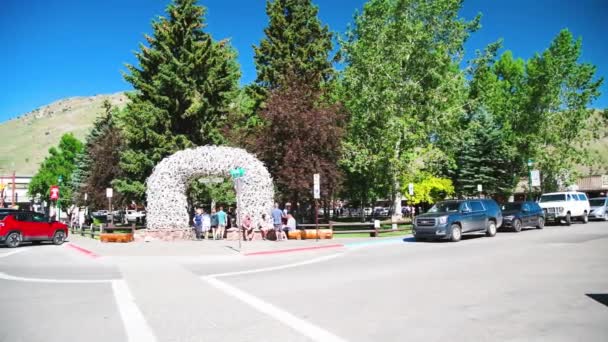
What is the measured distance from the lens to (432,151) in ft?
109

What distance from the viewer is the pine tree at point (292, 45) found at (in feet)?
145

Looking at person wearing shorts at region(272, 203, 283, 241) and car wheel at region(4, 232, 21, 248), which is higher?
person wearing shorts at region(272, 203, 283, 241)

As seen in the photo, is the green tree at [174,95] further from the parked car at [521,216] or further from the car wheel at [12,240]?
the parked car at [521,216]

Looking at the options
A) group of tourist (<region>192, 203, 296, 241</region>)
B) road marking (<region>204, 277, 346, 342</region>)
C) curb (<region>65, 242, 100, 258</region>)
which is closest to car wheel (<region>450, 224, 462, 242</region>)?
group of tourist (<region>192, 203, 296, 241</region>)

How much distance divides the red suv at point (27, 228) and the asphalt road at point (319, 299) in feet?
27.1

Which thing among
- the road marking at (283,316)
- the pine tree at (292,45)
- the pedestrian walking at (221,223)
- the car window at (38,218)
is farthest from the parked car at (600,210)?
the car window at (38,218)

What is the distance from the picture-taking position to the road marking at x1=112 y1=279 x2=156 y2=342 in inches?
253

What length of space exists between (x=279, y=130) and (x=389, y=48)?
425 inches

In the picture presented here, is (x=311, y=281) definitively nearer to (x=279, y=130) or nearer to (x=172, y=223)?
(x=172, y=223)

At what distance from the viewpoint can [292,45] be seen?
4525cm

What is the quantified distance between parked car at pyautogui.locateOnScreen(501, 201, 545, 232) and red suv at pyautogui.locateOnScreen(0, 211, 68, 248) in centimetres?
2500

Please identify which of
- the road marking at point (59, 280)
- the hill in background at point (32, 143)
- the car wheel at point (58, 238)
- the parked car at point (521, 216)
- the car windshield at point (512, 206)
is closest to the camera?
the road marking at point (59, 280)

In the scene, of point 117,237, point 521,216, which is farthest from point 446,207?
point 117,237

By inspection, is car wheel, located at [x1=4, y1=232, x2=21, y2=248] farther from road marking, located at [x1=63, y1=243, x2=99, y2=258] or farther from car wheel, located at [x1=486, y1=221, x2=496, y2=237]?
car wheel, located at [x1=486, y1=221, x2=496, y2=237]
